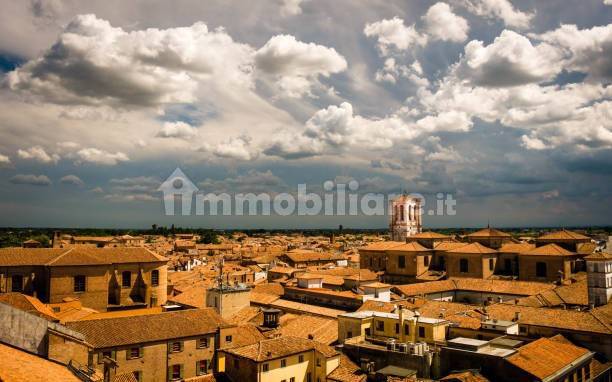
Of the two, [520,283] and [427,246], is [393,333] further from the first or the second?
[427,246]

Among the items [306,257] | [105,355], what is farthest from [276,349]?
[306,257]

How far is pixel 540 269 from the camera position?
44.9 m

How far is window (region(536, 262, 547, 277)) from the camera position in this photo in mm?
44656

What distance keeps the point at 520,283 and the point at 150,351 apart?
103ft

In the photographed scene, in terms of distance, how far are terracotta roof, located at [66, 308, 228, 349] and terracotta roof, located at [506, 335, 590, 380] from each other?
17.6 m

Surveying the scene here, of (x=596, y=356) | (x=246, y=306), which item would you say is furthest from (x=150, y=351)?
(x=596, y=356)

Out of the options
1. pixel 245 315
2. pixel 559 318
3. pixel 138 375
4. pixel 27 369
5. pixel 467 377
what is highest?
pixel 27 369

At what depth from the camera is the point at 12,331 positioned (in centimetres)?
1362

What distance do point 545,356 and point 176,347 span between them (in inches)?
812

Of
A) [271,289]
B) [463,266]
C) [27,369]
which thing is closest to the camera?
[27,369]

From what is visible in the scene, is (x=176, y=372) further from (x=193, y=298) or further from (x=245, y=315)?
(x=193, y=298)

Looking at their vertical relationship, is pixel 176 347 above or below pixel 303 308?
above

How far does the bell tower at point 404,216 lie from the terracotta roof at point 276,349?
50398 millimetres

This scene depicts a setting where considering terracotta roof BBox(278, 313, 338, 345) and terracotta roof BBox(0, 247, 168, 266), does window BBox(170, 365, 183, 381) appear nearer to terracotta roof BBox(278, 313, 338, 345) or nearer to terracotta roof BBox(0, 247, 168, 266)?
terracotta roof BBox(278, 313, 338, 345)
